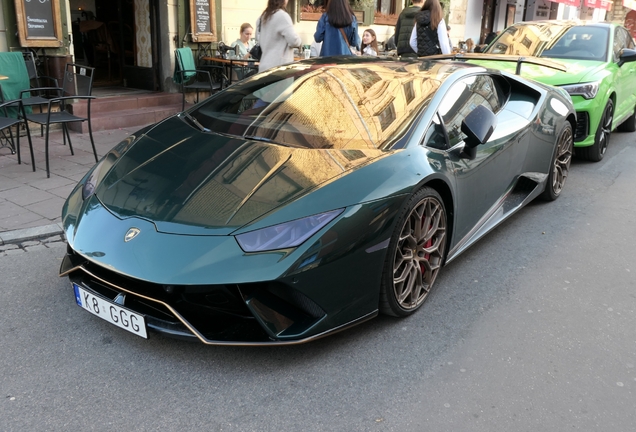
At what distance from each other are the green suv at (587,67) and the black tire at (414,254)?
10.3ft

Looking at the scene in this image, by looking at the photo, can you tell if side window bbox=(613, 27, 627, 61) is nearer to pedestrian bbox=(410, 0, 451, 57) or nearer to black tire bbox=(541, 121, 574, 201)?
pedestrian bbox=(410, 0, 451, 57)

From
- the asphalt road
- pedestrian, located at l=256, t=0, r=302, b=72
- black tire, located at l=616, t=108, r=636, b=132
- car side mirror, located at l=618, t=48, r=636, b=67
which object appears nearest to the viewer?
the asphalt road

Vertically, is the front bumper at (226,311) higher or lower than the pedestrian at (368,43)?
lower

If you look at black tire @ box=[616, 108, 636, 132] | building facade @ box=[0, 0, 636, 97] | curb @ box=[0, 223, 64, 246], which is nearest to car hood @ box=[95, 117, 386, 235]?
curb @ box=[0, 223, 64, 246]

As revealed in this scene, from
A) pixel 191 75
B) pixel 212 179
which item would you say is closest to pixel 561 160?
pixel 212 179

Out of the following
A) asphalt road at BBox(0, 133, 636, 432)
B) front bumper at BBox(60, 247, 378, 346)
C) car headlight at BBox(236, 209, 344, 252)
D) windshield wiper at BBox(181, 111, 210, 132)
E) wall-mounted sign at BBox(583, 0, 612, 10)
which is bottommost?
asphalt road at BBox(0, 133, 636, 432)

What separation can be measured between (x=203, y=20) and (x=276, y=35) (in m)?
3.27

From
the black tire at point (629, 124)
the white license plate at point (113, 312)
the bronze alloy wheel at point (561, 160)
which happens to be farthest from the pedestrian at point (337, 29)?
the white license plate at point (113, 312)

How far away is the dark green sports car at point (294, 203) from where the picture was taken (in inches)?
98.4

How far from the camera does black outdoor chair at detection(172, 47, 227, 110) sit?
28.4 feet

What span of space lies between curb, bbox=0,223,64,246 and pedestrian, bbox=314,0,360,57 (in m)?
3.86

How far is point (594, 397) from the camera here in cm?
258

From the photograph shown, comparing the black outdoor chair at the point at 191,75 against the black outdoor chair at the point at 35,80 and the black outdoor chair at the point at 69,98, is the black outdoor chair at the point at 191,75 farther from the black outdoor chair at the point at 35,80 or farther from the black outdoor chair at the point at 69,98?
the black outdoor chair at the point at 69,98

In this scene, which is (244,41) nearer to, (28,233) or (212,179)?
(28,233)
